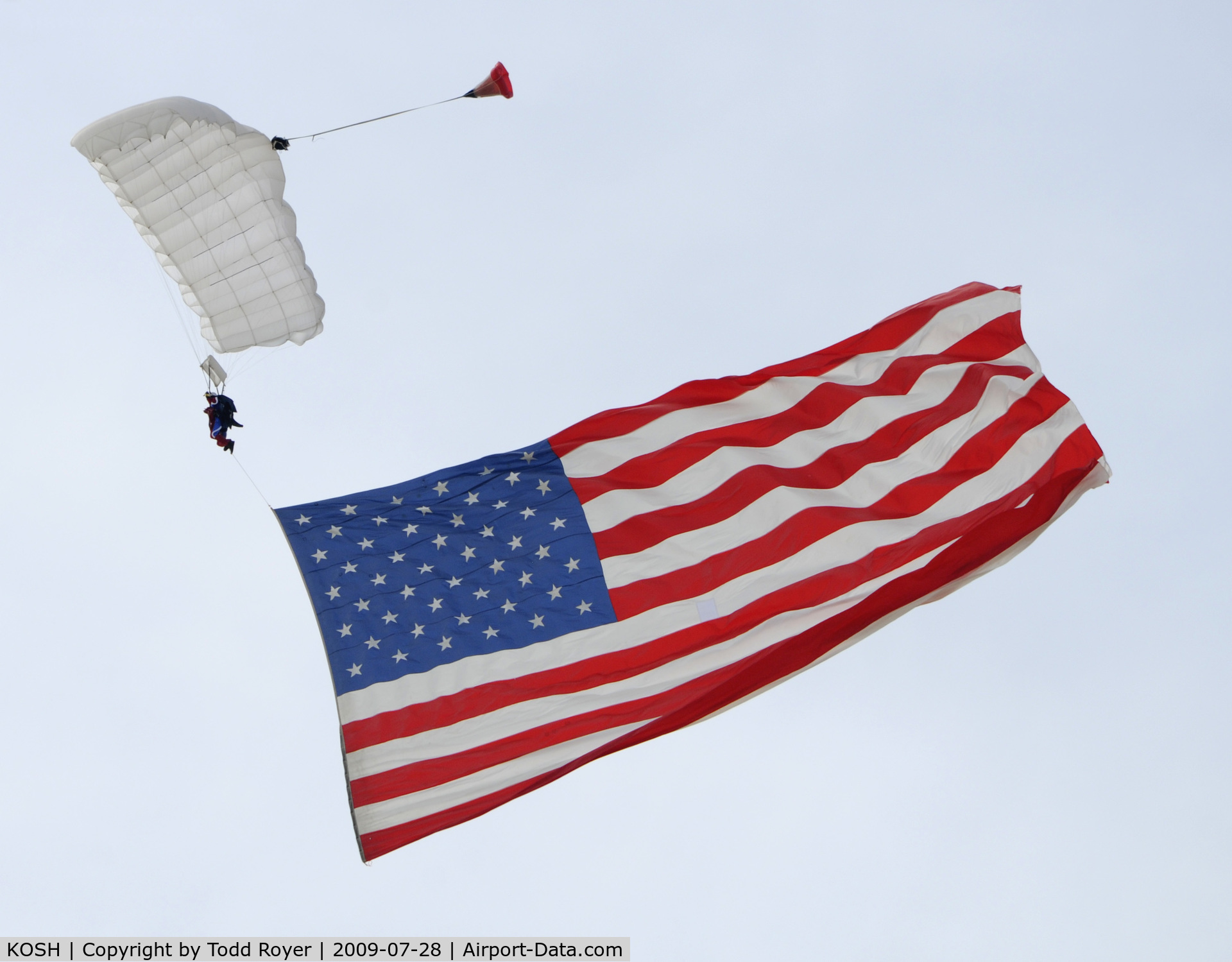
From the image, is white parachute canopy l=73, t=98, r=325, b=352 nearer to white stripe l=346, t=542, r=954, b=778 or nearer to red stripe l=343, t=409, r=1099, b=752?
red stripe l=343, t=409, r=1099, b=752

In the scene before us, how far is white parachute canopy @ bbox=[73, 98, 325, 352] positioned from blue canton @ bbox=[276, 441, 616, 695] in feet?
10.3

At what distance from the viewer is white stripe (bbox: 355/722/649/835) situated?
9969 millimetres

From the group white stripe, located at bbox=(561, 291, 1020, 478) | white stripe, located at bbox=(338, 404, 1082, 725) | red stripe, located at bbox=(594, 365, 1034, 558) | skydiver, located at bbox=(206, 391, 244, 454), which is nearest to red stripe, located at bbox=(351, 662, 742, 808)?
white stripe, located at bbox=(338, 404, 1082, 725)

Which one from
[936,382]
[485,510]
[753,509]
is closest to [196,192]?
[485,510]

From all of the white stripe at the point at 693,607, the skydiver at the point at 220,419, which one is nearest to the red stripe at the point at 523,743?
the white stripe at the point at 693,607

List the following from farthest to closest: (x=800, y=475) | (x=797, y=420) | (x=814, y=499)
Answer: (x=797, y=420) < (x=800, y=475) < (x=814, y=499)

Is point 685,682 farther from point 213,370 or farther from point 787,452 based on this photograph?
point 213,370

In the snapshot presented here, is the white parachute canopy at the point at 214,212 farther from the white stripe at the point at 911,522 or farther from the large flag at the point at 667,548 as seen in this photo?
the white stripe at the point at 911,522

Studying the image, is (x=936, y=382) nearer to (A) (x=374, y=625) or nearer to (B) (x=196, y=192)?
(A) (x=374, y=625)

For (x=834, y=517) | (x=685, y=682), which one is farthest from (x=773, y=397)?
(x=685, y=682)

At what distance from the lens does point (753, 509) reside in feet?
37.3

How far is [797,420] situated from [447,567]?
326 cm

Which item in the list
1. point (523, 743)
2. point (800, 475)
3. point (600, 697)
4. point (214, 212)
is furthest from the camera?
point (214, 212)

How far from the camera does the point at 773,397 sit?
11828mm
